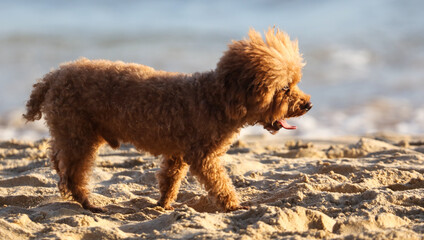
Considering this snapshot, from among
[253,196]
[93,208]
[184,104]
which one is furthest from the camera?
[253,196]

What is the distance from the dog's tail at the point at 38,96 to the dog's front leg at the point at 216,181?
5.02ft

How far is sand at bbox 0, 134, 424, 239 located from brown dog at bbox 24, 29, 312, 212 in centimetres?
51

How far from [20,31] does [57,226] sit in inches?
688

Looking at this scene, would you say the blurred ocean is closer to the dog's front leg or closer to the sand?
the sand

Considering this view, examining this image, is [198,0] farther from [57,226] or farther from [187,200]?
[57,226]

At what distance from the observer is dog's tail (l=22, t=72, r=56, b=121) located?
485 cm

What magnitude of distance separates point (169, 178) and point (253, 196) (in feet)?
2.77


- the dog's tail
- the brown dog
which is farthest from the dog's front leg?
the dog's tail

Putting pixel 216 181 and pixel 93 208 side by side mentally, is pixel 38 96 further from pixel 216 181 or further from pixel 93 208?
pixel 216 181

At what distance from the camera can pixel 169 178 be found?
5.13 metres

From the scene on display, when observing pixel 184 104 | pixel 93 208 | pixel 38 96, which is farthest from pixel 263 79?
pixel 38 96

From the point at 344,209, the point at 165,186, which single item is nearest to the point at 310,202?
the point at 344,209

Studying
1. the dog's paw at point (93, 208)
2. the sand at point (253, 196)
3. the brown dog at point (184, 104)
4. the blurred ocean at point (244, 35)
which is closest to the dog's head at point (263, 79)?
the brown dog at point (184, 104)

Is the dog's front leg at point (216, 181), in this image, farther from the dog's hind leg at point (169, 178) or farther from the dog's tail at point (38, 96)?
the dog's tail at point (38, 96)
